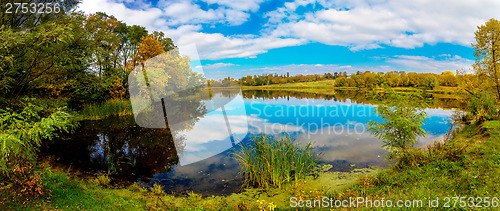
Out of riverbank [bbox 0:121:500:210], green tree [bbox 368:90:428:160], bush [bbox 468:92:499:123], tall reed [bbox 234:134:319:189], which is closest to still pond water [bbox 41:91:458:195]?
tall reed [bbox 234:134:319:189]

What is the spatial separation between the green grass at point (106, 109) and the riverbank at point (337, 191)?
548 inches

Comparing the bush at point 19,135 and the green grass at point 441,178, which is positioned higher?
the bush at point 19,135

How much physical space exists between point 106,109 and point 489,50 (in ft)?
91.8

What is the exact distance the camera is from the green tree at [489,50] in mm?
14982

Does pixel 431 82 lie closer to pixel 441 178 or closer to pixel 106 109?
pixel 441 178

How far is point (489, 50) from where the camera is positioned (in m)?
15.4

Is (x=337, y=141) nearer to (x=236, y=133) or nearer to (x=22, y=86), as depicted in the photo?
(x=236, y=133)

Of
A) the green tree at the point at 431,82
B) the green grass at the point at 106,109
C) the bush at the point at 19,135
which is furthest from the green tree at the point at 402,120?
the green tree at the point at 431,82

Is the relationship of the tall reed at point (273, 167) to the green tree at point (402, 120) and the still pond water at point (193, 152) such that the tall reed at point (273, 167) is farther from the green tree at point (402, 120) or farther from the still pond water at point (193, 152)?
the green tree at point (402, 120)

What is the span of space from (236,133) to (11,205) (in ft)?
24.7

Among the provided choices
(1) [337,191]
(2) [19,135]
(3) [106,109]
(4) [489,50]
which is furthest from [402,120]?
(3) [106,109]

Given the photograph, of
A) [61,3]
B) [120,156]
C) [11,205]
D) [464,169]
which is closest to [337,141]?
[464,169]

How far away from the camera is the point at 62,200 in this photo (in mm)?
4934

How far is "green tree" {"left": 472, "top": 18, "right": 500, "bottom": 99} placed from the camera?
1498 centimetres
